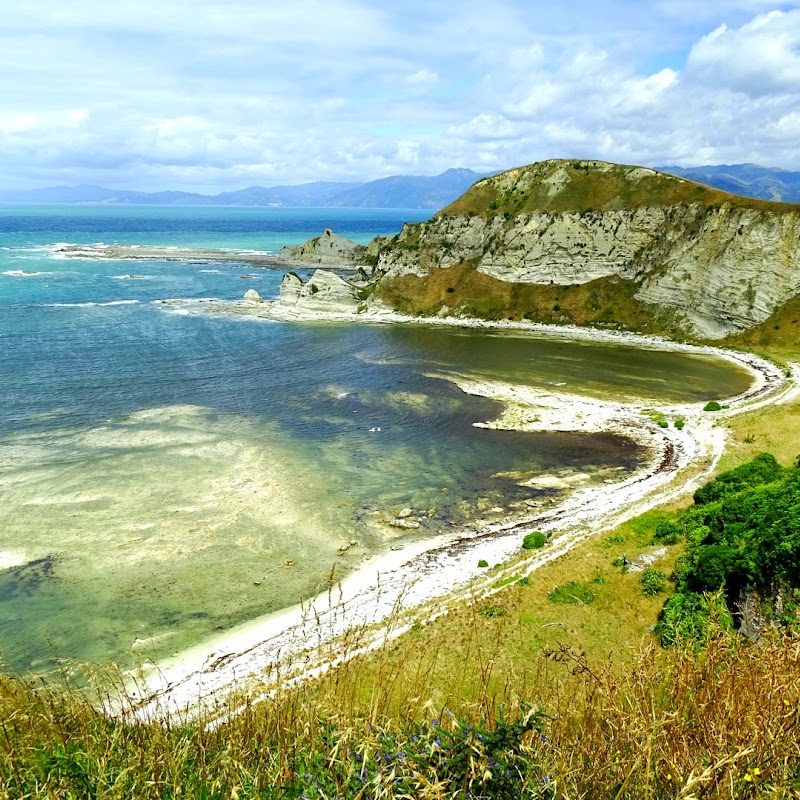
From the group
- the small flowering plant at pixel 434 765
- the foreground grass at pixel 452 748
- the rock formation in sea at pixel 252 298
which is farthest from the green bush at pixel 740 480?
the rock formation in sea at pixel 252 298

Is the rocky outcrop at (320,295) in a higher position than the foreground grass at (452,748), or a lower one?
higher

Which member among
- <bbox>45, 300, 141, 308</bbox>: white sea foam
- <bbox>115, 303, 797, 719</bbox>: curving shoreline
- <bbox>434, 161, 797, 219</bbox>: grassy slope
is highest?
<bbox>434, 161, 797, 219</bbox>: grassy slope

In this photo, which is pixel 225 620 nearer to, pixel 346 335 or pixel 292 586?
pixel 292 586

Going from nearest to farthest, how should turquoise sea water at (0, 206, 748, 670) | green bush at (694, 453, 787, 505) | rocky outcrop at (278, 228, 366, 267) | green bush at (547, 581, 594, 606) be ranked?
green bush at (547, 581, 594, 606)
turquoise sea water at (0, 206, 748, 670)
green bush at (694, 453, 787, 505)
rocky outcrop at (278, 228, 366, 267)

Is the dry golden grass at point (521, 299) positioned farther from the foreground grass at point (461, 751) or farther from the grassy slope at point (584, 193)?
the foreground grass at point (461, 751)

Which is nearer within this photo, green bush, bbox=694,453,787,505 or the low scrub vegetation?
the low scrub vegetation

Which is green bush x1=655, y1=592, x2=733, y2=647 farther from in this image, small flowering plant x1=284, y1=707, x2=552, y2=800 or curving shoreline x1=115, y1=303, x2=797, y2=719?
small flowering plant x1=284, y1=707, x2=552, y2=800

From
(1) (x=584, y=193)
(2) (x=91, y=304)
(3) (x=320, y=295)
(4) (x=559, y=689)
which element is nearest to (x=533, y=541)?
(4) (x=559, y=689)

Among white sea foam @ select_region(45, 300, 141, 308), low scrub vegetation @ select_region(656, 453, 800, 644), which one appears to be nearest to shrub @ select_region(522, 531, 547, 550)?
low scrub vegetation @ select_region(656, 453, 800, 644)
